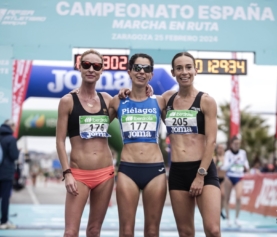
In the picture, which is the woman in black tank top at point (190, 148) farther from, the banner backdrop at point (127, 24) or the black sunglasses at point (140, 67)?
the banner backdrop at point (127, 24)

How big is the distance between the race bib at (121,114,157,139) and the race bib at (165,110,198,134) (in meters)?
0.19

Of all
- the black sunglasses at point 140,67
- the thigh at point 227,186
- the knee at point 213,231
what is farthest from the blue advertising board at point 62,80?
the knee at point 213,231

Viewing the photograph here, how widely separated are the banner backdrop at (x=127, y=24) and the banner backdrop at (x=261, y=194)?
613cm

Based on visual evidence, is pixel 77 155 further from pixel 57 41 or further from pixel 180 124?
pixel 57 41

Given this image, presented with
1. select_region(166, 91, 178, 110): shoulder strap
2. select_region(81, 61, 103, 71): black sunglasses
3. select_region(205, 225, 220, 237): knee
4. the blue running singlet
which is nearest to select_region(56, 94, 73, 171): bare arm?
select_region(81, 61, 103, 71): black sunglasses

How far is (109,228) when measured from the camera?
11.9 metres

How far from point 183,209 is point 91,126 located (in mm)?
1267

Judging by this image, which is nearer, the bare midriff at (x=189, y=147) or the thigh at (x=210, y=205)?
the thigh at (x=210, y=205)

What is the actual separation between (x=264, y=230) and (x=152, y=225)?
6687 millimetres

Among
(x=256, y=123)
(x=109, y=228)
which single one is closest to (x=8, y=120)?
(x=109, y=228)

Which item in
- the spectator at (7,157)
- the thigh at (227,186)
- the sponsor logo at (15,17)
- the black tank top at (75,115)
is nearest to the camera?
the black tank top at (75,115)

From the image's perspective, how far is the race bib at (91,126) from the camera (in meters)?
6.15

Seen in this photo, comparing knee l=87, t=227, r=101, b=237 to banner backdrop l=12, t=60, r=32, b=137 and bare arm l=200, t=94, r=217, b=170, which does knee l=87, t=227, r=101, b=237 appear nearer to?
bare arm l=200, t=94, r=217, b=170

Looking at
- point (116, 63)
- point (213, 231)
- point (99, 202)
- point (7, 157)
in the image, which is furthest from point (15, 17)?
point (213, 231)
